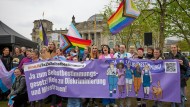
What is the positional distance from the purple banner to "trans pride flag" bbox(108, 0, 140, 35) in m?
1.91

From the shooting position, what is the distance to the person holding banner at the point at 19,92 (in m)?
7.37

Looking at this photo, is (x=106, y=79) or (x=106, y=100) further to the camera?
(x=106, y=100)

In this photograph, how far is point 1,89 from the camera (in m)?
8.93

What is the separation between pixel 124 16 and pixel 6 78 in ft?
15.4

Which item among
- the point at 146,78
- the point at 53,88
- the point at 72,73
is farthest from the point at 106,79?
the point at 53,88

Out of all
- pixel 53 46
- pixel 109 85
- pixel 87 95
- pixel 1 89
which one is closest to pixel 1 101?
pixel 1 89

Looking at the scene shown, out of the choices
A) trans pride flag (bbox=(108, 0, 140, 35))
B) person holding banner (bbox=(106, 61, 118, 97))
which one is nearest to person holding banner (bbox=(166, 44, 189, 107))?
person holding banner (bbox=(106, 61, 118, 97))

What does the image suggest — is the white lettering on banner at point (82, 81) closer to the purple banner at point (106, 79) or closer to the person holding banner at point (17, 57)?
the purple banner at point (106, 79)

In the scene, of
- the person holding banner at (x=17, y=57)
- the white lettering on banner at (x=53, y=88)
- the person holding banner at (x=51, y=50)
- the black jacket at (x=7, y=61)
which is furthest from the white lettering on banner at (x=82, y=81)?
the black jacket at (x=7, y=61)

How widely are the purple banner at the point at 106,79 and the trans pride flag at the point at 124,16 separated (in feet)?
6.26

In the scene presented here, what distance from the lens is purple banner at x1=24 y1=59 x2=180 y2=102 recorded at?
7020 millimetres

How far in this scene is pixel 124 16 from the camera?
28.6 ft

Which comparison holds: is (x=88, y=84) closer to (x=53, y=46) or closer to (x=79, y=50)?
(x=53, y=46)

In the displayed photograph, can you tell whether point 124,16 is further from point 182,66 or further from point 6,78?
point 6,78
